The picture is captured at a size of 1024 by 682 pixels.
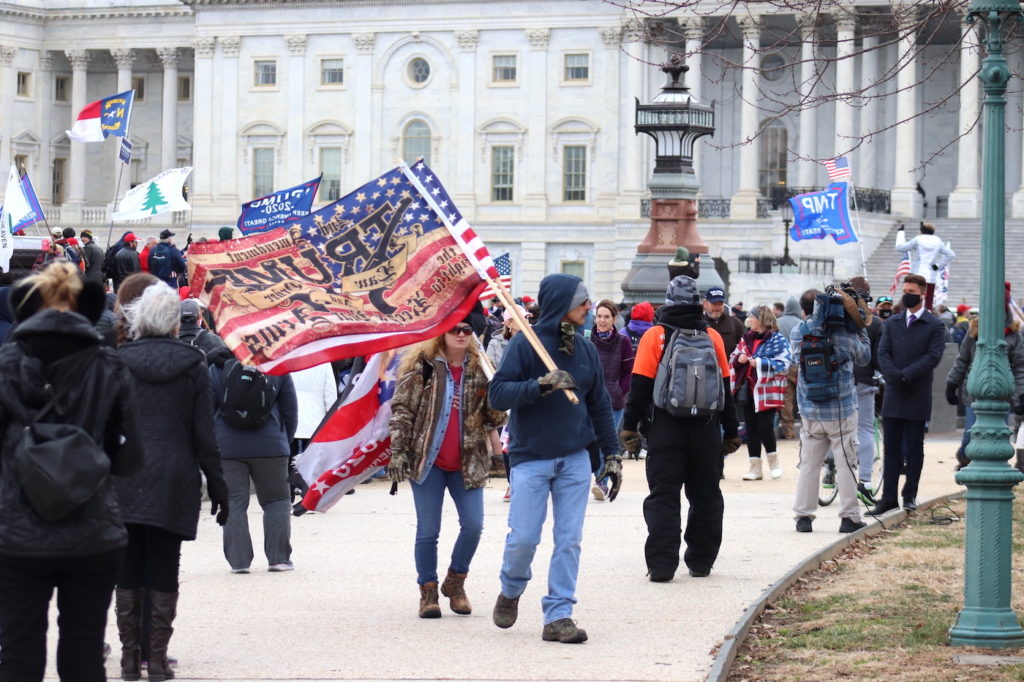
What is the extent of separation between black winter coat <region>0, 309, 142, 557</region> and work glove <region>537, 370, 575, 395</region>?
2931mm

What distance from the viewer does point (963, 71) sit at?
204ft

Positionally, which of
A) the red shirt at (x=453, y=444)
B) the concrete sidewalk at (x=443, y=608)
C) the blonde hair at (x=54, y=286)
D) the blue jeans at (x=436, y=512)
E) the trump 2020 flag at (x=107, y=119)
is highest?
the trump 2020 flag at (x=107, y=119)

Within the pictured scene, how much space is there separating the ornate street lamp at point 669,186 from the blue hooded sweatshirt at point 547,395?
51.9 ft

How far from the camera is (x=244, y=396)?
1276 centimetres

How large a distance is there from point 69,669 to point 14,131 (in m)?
73.9

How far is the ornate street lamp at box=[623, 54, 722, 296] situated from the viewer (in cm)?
2619

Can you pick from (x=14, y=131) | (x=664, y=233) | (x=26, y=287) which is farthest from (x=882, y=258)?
(x=26, y=287)

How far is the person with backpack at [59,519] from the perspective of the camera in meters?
6.96

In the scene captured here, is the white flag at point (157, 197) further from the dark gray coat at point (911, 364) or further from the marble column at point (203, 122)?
the marble column at point (203, 122)

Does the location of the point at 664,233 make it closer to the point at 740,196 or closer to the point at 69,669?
the point at 69,669

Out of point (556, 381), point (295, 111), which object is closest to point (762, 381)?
point (556, 381)

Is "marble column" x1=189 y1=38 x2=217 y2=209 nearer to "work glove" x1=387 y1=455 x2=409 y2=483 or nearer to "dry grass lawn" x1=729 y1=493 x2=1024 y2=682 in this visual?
"dry grass lawn" x1=729 y1=493 x2=1024 y2=682

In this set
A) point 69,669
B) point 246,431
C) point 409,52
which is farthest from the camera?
point 409,52

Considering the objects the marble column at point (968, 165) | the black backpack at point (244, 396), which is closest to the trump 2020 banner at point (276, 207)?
the black backpack at point (244, 396)
